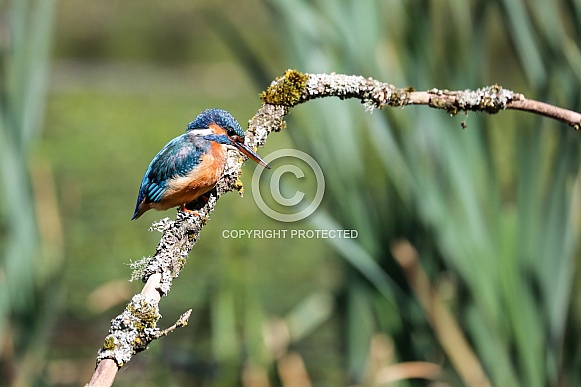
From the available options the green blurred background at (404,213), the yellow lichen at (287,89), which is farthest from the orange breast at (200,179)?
the green blurred background at (404,213)

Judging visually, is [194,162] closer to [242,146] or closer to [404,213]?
[242,146]

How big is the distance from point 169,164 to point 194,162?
6cm

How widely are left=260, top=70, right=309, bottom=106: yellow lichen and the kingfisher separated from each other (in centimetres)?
7

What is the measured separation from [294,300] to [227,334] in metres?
2.46

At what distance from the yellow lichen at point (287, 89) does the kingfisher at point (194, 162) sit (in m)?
0.07

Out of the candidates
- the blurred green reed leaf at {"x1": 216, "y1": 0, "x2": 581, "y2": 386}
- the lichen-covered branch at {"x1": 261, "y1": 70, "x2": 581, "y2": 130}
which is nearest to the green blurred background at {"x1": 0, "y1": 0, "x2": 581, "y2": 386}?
the blurred green reed leaf at {"x1": 216, "y1": 0, "x2": 581, "y2": 386}

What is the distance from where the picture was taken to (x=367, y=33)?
2.49 meters

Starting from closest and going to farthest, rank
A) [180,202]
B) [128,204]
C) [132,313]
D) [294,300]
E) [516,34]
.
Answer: [132,313] → [180,202] → [516,34] → [294,300] → [128,204]

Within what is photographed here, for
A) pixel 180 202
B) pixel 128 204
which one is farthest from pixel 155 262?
pixel 128 204

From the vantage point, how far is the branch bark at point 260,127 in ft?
3.25

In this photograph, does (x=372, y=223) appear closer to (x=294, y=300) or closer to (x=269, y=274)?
(x=294, y=300)

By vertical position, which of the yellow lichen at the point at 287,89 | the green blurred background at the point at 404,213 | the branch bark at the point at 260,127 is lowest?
the branch bark at the point at 260,127
